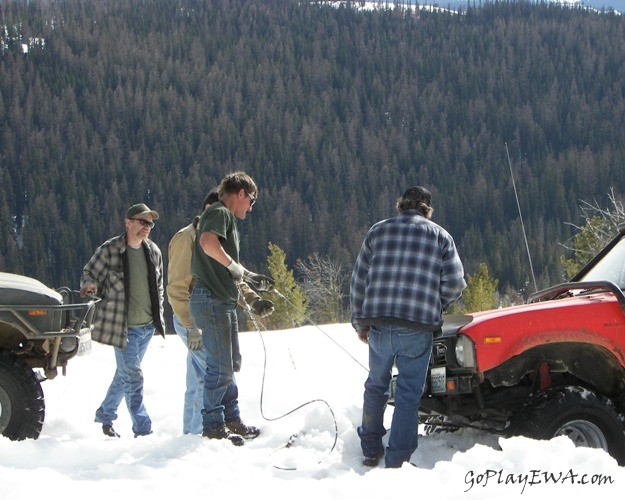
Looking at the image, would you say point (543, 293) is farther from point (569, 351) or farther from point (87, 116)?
point (87, 116)

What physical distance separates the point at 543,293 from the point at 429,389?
1107mm

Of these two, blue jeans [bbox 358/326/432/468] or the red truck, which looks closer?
the red truck

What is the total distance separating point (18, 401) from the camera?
17.6 ft

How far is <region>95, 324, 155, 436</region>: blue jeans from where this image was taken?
6621 millimetres

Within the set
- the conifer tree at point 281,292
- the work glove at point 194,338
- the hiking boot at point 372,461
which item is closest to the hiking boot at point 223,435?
the work glove at point 194,338

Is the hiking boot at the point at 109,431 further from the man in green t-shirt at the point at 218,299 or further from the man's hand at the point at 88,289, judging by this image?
the man in green t-shirt at the point at 218,299

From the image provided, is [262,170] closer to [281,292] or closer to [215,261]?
[281,292]

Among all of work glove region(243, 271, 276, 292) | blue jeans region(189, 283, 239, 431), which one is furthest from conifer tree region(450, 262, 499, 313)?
blue jeans region(189, 283, 239, 431)

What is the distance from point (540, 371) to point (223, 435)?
2.07m

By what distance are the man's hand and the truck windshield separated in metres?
3.68

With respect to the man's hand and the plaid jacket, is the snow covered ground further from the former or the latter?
the man's hand

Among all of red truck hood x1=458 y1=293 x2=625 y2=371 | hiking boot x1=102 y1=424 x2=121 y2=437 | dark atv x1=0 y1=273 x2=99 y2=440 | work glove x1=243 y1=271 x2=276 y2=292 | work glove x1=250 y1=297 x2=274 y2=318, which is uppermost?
red truck hood x1=458 y1=293 x2=625 y2=371

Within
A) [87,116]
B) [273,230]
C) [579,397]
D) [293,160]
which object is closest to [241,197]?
[579,397]

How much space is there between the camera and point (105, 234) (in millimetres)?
142250
